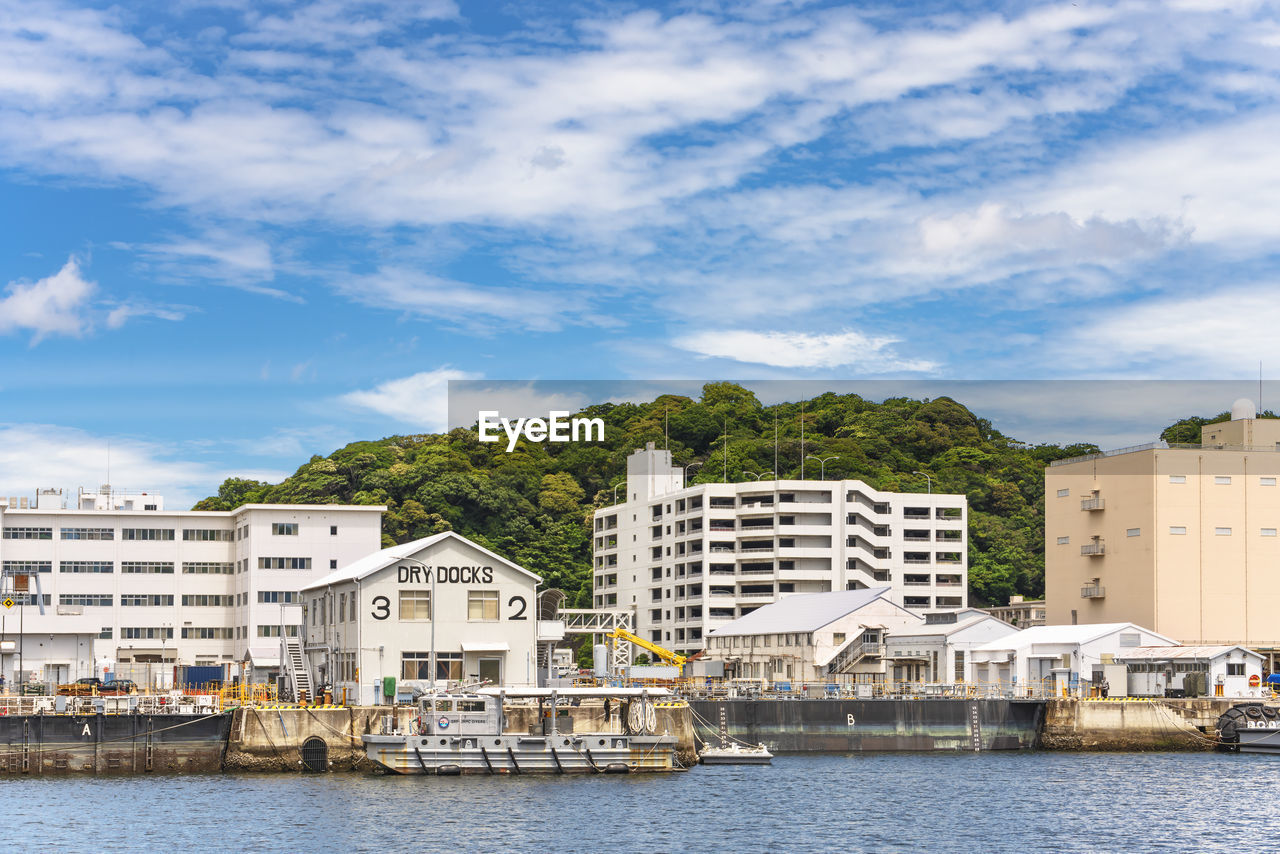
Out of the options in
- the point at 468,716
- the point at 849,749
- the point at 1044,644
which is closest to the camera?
the point at 468,716

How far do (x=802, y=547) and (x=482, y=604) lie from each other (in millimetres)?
71060

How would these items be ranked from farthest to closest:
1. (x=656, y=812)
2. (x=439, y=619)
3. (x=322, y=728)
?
1. (x=439, y=619)
2. (x=322, y=728)
3. (x=656, y=812)

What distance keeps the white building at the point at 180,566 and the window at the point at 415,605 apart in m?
37.1

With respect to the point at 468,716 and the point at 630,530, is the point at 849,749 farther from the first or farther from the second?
the point at 630,530

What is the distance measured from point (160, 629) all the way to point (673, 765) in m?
58.3

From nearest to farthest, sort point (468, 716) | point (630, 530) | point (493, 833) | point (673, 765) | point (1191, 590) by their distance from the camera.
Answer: point (493, 833) → point (468, 716) → point (673, 765) → point (1191, 590) → point (630, 530)

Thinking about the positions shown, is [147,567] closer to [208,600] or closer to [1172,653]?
[208,600]

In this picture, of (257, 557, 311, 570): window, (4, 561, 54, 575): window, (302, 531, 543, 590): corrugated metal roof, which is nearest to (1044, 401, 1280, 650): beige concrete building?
(302, 531, 543, 590): corrugated metal roof

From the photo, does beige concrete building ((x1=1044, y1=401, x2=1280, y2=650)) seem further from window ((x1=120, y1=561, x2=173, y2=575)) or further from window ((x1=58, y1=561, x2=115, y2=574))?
window ((x1=58, y1=561, x2=115, y2=574))

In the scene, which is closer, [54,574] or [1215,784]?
[1215,784]

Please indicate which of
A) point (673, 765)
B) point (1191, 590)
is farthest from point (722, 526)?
point (673, 765)

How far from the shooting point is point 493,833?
49.7m

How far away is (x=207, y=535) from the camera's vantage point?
11750cm

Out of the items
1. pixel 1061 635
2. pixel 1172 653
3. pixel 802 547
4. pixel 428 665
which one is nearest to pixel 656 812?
pixel 428 665
